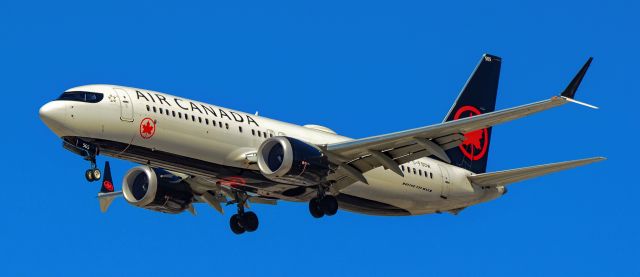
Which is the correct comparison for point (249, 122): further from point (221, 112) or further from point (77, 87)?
point (77, 87)

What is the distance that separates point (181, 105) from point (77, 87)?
3890 millimetres

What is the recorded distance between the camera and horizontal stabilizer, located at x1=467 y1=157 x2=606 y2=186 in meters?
49.1

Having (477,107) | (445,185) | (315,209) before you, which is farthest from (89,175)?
(477,107)

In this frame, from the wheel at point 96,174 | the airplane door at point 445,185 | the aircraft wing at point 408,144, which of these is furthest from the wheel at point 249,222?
A: the wheel at point 96,174

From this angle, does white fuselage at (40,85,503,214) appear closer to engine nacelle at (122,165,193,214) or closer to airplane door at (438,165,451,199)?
airplane door at (438,165,451,199)

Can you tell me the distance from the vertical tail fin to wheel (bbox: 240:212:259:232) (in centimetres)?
969

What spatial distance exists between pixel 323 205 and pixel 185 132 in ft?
21.3

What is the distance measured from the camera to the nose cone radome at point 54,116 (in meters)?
46.4

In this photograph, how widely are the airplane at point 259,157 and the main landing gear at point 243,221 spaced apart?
0.04 meters

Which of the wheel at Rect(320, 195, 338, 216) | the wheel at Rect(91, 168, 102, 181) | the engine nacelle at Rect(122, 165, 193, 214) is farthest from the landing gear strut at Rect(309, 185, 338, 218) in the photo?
the wheel at Rect(91, 168, 102, 181)

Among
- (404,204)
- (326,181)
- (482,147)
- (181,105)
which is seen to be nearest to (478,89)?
(482,147)

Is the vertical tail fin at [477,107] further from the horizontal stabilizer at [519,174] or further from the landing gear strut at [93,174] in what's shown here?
the landing gear strut at [93,174]

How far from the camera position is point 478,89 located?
62.1 m

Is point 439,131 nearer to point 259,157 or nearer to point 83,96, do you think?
point 259,157
